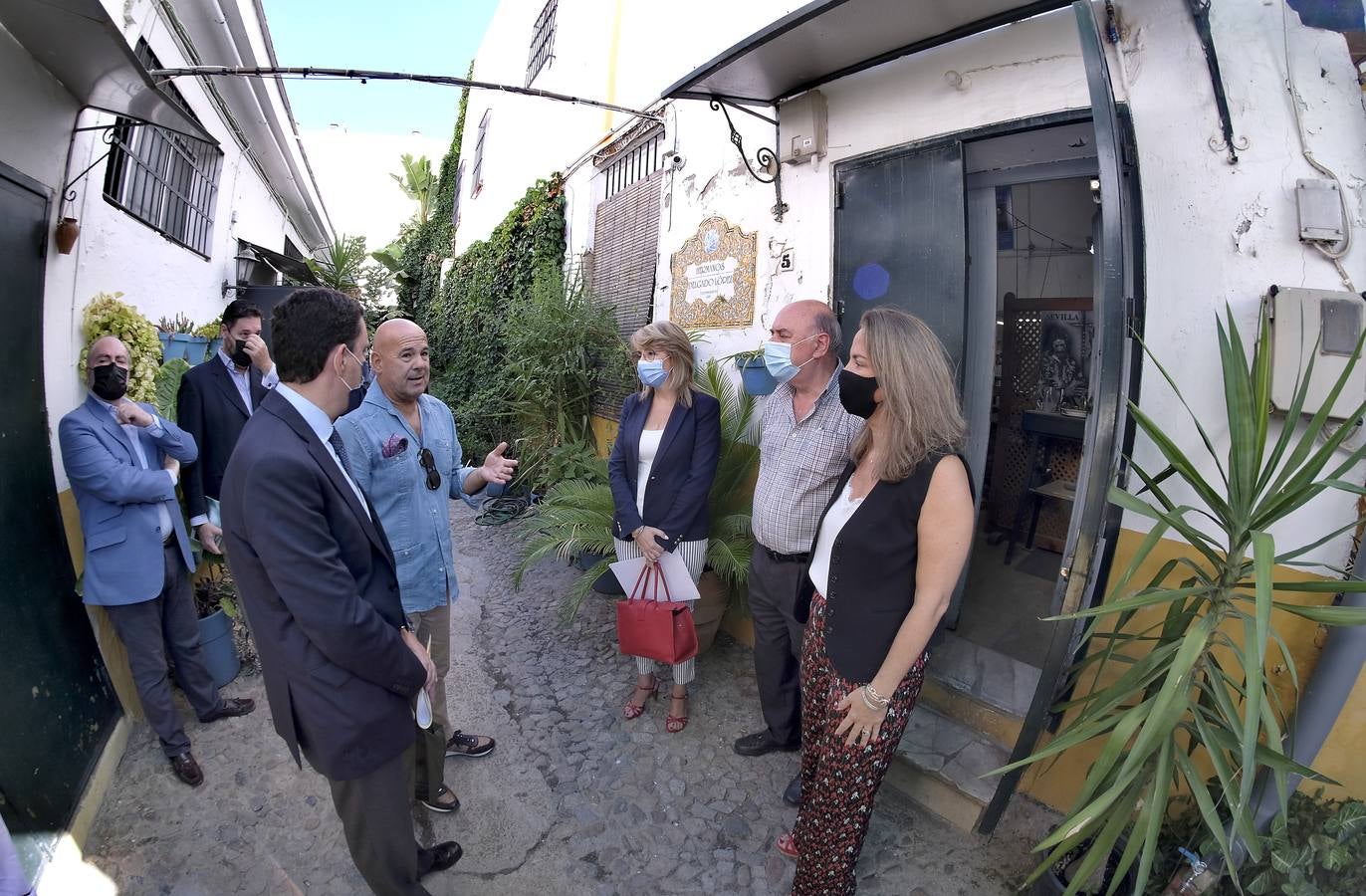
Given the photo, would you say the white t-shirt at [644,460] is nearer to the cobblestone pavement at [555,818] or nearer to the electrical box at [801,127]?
the cobblestone pavement at [555,818]

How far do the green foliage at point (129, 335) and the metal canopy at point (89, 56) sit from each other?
3.02ft

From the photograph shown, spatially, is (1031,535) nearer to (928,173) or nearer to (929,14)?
(928,173)

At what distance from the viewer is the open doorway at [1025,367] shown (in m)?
2.96

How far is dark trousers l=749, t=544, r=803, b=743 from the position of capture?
Result: 261 cm

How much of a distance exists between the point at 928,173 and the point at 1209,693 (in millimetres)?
2349

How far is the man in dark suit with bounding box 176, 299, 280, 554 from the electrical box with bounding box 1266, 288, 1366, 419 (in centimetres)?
429

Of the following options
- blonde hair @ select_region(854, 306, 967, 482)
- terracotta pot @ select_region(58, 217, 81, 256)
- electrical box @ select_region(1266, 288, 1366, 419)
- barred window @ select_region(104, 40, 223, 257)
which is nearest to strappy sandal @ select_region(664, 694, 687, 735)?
blonde hair @ select_region(854, 306, 967, 482)

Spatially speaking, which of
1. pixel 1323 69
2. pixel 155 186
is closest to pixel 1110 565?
pixel 1323 69

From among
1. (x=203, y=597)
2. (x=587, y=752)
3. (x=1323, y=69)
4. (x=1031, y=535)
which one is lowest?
(x=587, y=752)

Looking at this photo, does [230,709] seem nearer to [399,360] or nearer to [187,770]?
[187,770]

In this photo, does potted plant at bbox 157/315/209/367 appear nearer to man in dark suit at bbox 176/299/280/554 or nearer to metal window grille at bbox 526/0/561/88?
man in dark suit at bbox 176/299/280/554

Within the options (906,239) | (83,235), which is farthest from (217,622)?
(906,239)

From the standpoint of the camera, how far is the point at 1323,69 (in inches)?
73.7

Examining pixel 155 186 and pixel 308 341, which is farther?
pixel 155 186
